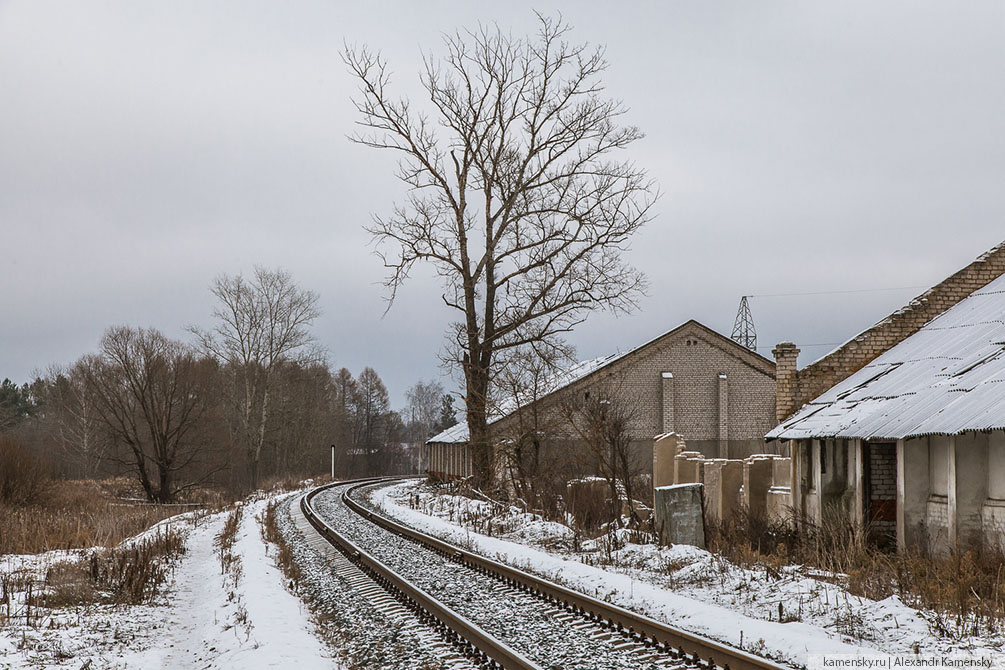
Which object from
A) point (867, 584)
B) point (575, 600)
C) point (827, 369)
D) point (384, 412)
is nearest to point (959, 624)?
point (867, 584)

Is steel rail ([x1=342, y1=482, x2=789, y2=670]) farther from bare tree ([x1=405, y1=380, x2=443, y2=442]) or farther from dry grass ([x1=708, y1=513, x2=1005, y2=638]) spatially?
bare tree ([x1=405, y1=380, x2=443, y2=442])

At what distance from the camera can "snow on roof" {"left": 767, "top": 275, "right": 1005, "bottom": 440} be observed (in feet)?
37.8

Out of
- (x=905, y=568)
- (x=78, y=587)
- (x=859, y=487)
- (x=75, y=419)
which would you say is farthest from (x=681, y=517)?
(x=75, y=419)

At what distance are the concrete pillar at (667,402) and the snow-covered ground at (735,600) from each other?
64.5 ft

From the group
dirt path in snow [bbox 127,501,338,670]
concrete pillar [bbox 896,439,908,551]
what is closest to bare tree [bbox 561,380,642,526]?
concrete pillar [bbox 896,439,908,551]

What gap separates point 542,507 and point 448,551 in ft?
21.1

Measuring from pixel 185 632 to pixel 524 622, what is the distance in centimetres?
418

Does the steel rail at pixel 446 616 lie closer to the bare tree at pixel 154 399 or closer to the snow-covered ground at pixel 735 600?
the snow-covered ground at pixel 735 600

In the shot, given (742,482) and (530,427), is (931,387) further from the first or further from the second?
(530,427)

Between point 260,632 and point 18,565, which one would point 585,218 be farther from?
point 260,632

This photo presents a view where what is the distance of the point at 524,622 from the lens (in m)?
9.34

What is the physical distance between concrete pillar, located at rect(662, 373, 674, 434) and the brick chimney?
17605 mm

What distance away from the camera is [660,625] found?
8.15 meters

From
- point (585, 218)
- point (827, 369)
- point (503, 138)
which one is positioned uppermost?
point (503, 138)
